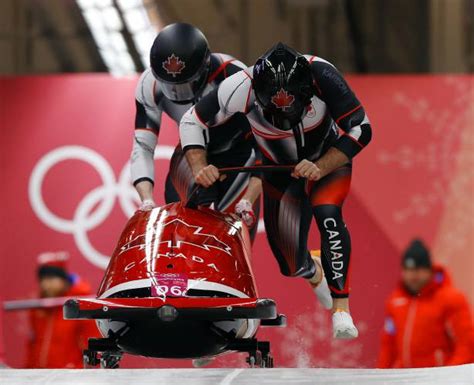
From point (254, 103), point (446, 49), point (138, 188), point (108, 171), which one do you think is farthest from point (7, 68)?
point (254, 103)

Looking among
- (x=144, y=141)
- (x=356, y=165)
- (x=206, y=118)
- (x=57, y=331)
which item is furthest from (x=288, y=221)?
(x=356, y=165)

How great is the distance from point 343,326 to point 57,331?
7.84ft

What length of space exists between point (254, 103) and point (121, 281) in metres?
0.99

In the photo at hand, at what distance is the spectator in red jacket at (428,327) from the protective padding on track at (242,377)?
276 centimetres

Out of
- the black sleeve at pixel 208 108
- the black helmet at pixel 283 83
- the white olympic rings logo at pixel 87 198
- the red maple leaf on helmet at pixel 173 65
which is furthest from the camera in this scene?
the white olympic rings logo at pixel 87 198

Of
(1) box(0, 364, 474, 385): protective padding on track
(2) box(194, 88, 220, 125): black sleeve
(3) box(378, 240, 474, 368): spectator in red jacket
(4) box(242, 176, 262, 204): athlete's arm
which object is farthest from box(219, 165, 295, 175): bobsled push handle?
(3) box(378, 240, 474, 368): spectator in red jacket

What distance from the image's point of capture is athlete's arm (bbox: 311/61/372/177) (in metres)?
6.53

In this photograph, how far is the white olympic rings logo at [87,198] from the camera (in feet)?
33.0

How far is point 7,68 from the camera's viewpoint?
11.3 meters

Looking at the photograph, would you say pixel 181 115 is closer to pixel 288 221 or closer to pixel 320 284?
pixel 288 221

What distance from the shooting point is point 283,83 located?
640 cm

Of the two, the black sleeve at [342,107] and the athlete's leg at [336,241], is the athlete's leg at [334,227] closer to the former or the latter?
the athlete's leg at [336,241]

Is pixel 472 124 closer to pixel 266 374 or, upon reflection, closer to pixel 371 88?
pixel 371 88

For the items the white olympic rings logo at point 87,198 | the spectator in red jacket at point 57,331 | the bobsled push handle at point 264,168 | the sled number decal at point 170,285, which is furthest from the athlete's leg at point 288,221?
the white olympic rings logo at point 87,198
